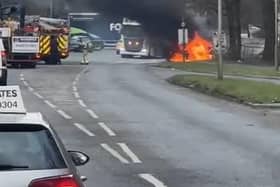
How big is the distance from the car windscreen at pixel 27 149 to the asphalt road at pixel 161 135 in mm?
5232

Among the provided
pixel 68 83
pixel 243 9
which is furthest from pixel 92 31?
pixel 68 83

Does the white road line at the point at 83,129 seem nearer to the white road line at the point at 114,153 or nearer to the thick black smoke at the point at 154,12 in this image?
the white road line at the point at 114,153

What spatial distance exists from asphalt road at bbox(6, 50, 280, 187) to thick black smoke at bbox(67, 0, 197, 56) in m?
23.7

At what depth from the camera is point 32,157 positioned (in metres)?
6.17

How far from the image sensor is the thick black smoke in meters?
55.2

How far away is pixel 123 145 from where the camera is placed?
15641 mm

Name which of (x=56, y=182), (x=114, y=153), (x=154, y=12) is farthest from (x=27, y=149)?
(x=154, y=12)

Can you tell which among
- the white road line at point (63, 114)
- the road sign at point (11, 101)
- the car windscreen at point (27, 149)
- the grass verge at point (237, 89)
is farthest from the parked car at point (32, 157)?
the grass verge at point (237, 89)

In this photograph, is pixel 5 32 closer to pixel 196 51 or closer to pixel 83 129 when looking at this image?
pixel 196 51

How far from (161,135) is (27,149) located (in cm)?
1112

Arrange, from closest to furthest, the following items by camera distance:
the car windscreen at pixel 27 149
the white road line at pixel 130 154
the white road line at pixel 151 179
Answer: the car windscreen at pixel 27 149 < the white road line at pixel 151 179 < the white road line at pixel 130 154

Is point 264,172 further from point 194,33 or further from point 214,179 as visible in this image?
point 194,33

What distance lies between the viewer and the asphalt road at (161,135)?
1228 centimetres

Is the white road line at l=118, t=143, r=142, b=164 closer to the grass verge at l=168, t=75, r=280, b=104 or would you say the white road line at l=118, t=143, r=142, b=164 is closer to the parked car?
the parked car
